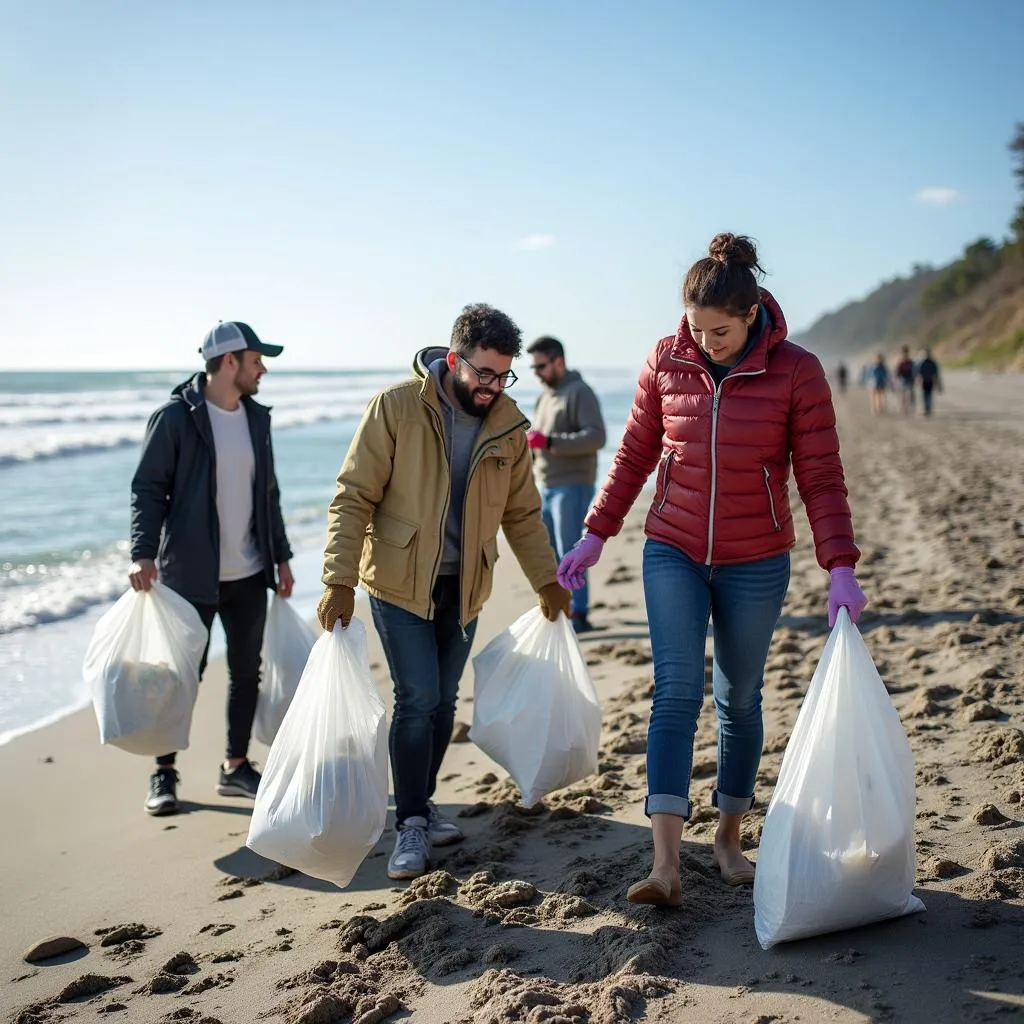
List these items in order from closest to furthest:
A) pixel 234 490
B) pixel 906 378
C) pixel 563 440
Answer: pixel 234 490 → pixel 563 440 → pixel 906 378

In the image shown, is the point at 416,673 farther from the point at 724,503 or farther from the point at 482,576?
the point at 724,503

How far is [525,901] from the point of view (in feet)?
9.93

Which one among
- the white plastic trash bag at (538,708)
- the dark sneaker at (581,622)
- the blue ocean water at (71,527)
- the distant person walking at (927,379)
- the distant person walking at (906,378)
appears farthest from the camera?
the distant person walking at (906,378)

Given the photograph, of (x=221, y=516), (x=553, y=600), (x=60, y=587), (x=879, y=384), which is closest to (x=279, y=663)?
(x=221, y=516)

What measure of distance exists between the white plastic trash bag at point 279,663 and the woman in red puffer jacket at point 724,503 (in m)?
1.77

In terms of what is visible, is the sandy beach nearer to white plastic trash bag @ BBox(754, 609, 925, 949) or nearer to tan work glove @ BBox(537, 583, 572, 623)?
white plastic trash bag @ BBox(754, 609, 925, 949)

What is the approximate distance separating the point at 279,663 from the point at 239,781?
48 cm

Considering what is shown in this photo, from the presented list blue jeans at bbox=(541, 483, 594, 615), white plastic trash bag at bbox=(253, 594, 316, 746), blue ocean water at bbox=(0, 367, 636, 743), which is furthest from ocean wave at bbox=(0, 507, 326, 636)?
blue jeans at bbox=(541, 483, 594, 615)

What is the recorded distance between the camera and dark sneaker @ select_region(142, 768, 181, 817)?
4043mm

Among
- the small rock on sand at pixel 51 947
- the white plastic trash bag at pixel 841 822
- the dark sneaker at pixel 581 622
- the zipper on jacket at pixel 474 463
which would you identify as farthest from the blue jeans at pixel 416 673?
the dark sneaker at pixel 581 622

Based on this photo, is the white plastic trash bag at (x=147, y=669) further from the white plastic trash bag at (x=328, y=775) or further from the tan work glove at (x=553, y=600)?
the tan work glove at (x=553, y=600)

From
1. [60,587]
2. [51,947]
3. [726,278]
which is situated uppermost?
[726,278]

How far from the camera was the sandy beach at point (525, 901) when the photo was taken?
2.38m

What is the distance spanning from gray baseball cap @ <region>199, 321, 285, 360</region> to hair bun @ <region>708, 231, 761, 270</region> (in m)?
2.00
